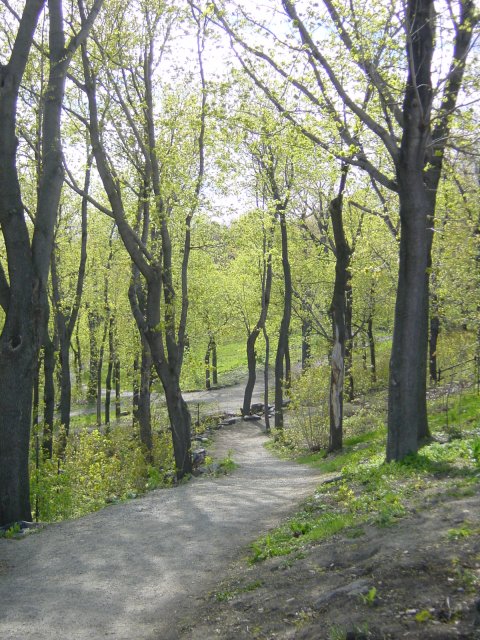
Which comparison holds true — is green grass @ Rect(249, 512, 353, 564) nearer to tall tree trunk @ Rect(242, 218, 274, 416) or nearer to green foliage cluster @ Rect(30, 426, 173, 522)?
green foliage cluster @ Rect(30, 426, 173, 522)

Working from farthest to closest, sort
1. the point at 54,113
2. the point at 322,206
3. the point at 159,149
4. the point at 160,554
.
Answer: the point at 322,206
the point at 159,149
the point at 54,113
the point at 160,554

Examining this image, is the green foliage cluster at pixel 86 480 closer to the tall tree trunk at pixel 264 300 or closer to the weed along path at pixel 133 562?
the weed along path at pixel 133 562

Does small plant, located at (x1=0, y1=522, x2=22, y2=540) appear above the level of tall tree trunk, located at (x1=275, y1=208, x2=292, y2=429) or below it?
below

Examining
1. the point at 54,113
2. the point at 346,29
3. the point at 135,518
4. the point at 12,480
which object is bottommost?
the point at 135,518

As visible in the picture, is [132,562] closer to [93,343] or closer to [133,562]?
[133,562]

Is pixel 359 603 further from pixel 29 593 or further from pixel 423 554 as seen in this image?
pixel 29 593

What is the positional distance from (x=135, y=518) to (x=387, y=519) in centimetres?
480

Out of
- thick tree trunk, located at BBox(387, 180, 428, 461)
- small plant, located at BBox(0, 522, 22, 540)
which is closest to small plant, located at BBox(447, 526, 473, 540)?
thick tree trunk, located at BBox(387, 180, 428, 461)

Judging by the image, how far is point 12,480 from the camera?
9.65 m

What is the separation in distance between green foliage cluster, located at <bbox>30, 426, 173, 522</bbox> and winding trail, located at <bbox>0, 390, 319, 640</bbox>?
117 centimetres

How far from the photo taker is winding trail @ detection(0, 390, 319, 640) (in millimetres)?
5773

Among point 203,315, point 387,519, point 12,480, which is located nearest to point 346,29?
point 387,519

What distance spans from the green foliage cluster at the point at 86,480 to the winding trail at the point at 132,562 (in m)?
1.17

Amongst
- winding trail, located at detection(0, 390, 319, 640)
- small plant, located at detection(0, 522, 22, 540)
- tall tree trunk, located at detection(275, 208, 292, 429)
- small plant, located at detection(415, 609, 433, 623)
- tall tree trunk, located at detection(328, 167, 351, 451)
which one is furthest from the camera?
tall tree trunk, located at detection(275, 208, 292, 429)
